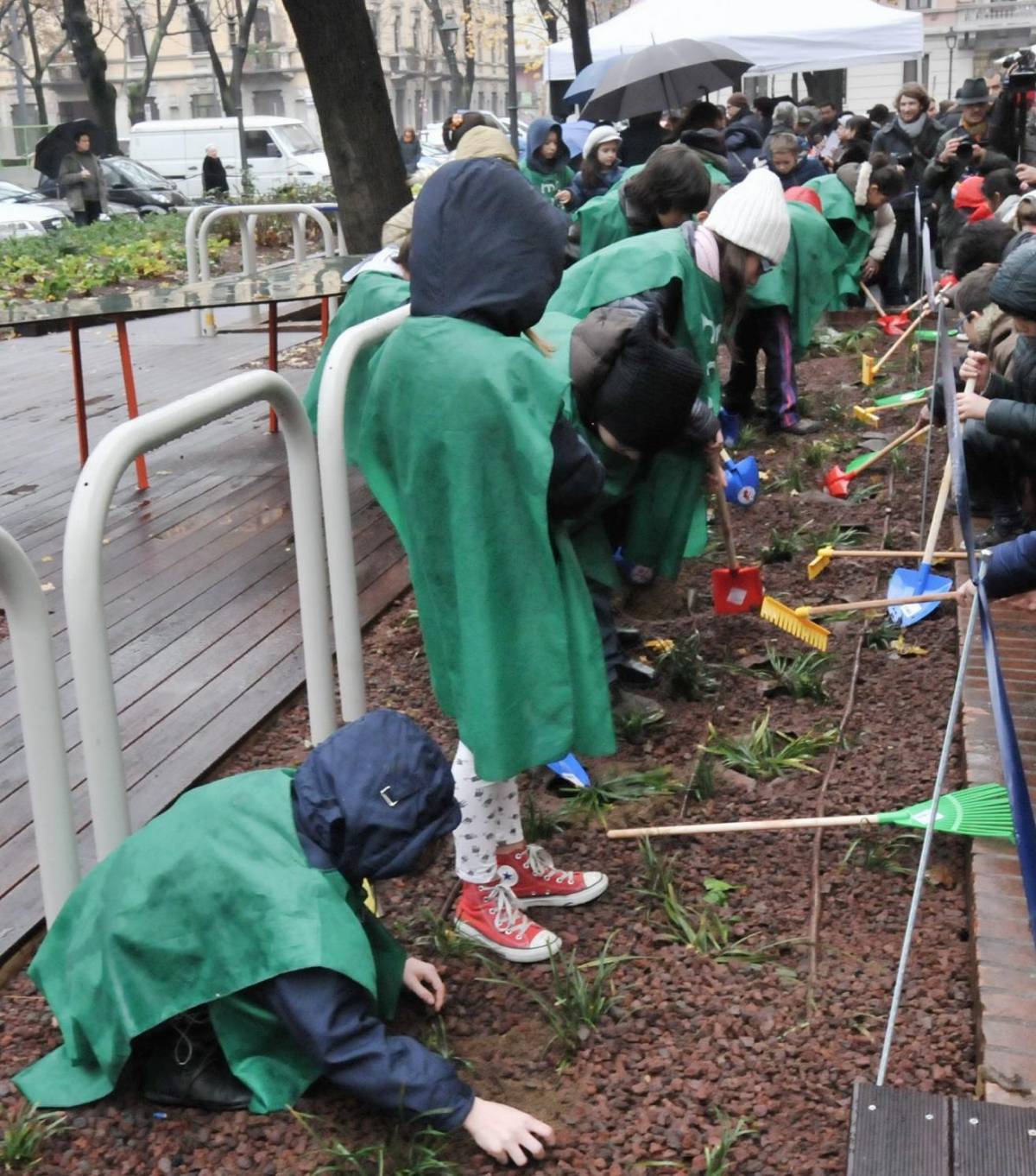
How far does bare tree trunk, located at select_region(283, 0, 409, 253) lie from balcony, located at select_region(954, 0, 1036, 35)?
56569 mm

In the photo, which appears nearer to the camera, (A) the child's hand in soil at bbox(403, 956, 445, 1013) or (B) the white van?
(A) the child's hand in soil at bbox(403, 956, 445, 1013)

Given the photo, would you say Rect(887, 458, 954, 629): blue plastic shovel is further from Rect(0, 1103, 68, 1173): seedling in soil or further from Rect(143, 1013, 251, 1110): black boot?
Rect(0, 1103, 68, 1173): seedling in soil

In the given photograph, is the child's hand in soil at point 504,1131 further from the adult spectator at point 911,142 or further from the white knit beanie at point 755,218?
the adult spectator at point 911,142

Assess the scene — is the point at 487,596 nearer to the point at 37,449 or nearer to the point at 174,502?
the point at 174,502

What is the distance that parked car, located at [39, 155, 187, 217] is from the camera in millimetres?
23938

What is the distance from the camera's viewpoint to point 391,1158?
7.59ft

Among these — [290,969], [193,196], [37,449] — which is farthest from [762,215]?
[193,196]

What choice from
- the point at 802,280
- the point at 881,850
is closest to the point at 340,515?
the point at 881,850

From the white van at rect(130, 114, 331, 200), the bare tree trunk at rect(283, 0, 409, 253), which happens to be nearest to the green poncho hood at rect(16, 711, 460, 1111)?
the bare tree trunk at rect(283, 0, 409, 253)

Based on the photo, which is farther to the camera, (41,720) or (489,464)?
(489,464)

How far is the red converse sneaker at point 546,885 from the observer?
316 centimetres

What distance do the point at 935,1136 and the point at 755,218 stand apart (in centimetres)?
309

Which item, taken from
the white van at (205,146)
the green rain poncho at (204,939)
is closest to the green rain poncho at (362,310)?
the green rain poncho at (204,939)

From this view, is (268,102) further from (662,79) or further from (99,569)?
(99,569)
